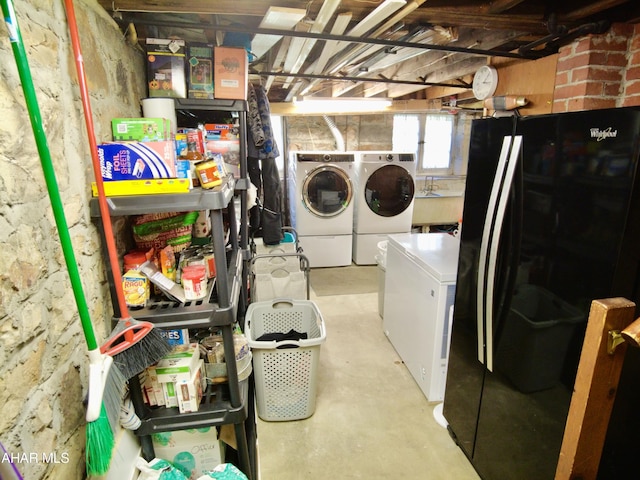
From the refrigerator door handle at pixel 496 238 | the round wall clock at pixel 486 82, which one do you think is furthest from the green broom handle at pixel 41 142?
the round wall clock at pixel 486 82

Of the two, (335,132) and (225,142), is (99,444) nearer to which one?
(225,142)

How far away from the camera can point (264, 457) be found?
1.83m

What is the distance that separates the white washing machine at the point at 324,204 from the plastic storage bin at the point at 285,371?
7.16 feet

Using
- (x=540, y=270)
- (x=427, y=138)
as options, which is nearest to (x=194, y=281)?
(x=540, y=270)

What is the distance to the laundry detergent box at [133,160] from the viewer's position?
3.40 ft

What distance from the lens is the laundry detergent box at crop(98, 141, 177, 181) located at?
104cm

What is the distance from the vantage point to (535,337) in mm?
1296

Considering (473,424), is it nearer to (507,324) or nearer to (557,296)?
(507,324)

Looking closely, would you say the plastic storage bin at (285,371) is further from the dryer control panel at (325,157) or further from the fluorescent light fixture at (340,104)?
the fluorescent light fixture at (340,104)

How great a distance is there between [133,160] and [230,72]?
2.33 feet

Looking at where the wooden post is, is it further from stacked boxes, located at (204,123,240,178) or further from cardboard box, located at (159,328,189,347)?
stacked boxes, located at (204,123,240,178)

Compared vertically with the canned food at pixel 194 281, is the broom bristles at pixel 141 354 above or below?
below

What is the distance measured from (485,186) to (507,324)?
22.6 inches

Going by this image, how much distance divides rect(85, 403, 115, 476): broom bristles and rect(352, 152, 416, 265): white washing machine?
3.82 m
